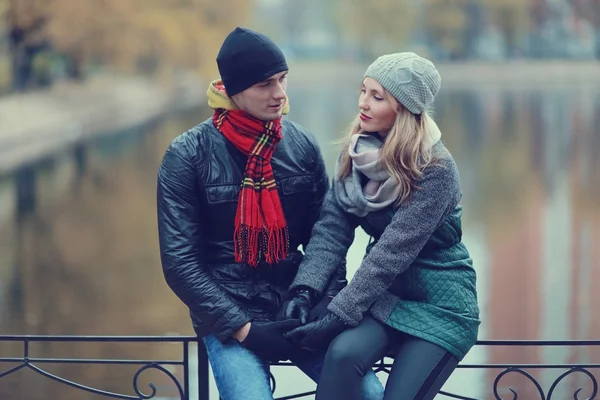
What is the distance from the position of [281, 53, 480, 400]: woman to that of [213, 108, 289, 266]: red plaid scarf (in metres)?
0.09

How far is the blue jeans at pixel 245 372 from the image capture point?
82.3 inches

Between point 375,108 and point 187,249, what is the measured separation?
1.61ft

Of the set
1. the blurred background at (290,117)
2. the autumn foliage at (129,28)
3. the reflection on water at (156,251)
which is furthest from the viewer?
the autumn foliage at (129,28)

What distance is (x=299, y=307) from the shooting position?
7.00 feet

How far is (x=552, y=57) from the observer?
30875 millimetres

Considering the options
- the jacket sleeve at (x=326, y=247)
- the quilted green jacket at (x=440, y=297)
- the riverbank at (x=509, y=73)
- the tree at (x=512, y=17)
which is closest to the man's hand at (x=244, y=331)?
the jacket sleeve at (x=326, y=247)

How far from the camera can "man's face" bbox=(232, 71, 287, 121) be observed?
7.16ft

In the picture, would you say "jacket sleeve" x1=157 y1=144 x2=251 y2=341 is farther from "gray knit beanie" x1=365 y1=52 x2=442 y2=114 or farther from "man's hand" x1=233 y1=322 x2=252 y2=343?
"gray knit beanie" x1=365 y1=52 x2=442 y2=114

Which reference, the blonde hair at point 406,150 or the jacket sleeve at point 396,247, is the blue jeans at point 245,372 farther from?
the blonde hair at point 406,150

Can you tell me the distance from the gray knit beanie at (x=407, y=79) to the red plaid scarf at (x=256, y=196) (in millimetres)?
254

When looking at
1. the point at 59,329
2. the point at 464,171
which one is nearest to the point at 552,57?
the point at 464,171

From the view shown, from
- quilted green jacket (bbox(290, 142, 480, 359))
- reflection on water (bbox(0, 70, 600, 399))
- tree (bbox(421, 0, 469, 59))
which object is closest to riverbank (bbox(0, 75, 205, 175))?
reflection on water (bbox(0, 70, 600, 399))

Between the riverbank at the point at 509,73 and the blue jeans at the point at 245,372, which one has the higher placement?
the blue jeans at the point at 245,372

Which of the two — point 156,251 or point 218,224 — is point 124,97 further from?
point 218,224
